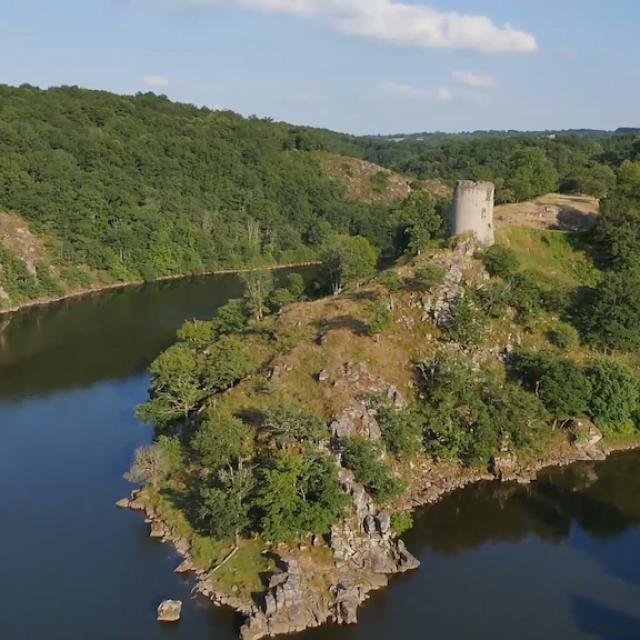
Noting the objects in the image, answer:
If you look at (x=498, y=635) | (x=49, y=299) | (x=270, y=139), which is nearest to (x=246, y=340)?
(x=498, y=635)

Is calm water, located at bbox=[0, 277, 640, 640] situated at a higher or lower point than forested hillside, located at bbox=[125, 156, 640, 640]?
lower

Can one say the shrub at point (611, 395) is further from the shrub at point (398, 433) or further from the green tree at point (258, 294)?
the green tree at point (258, 294)

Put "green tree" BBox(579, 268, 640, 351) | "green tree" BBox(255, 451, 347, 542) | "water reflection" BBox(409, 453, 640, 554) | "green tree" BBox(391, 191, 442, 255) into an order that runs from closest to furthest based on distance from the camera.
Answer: "green tree" BBox(255, 451, 347, 542) < "water reflection" BBox(409, 453, 640, 554) < "green tree" BBox(579, 268, 640, 351) < "green tree" BBox(391, 191, 442, 255)

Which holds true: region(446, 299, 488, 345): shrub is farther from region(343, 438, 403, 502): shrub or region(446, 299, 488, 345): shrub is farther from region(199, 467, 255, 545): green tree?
region(199, 467, 255, 545): green tree

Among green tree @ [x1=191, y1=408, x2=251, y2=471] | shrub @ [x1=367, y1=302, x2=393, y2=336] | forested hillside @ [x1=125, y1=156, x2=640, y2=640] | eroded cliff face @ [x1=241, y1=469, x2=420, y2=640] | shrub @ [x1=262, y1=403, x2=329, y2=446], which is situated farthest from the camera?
shrub @ [x1=367, y1=302, x2=393, y2=336]

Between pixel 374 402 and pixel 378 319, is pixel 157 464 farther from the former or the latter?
pixel 378 319

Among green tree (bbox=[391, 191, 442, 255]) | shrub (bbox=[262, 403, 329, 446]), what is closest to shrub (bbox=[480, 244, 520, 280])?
green tree (bbox=[391, 191, 442, 255])

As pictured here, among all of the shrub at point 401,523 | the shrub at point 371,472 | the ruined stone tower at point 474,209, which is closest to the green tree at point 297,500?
the shrub at point 371,472

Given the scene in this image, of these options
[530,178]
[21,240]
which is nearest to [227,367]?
[530,178]
